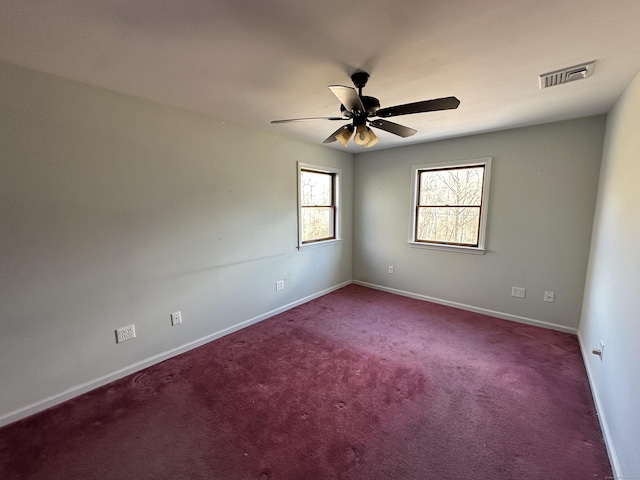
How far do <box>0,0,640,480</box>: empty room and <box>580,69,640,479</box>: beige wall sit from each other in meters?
0.03

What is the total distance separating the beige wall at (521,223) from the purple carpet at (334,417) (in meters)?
0.63

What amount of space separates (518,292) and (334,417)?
9.34 ft

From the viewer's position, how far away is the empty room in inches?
57.2

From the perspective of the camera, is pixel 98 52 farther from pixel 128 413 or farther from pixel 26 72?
pixel 128 413

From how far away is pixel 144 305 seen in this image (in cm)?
241

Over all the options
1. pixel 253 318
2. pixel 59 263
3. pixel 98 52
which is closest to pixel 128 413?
pixel 59 263

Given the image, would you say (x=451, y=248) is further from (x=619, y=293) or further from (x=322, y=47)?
(x=322, y=47)

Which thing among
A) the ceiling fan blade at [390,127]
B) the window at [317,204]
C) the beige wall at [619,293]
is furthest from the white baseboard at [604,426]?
the window at [317,204]

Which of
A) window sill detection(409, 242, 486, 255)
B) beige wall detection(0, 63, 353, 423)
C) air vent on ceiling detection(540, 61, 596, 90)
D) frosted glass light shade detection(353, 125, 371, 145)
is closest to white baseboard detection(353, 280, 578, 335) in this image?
window sill detection(409, 242, 486, 255)

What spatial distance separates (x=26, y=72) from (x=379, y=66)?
232 cm

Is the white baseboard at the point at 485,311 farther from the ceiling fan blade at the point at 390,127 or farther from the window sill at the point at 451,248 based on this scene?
the ceiling fan blade at the point at 390,127

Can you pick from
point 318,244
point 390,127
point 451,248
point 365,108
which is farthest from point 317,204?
point 365,108

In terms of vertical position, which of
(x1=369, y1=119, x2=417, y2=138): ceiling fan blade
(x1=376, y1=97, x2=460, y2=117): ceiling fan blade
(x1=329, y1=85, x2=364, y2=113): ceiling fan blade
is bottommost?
(x1=369, y1=119, x2=417, y2=138): ceiling fan blade

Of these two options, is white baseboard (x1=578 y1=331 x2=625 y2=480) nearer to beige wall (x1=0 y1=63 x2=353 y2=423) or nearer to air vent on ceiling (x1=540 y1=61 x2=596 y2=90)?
air vent on ceiling (x1=540 y1=61 x2=596 y2=90)
